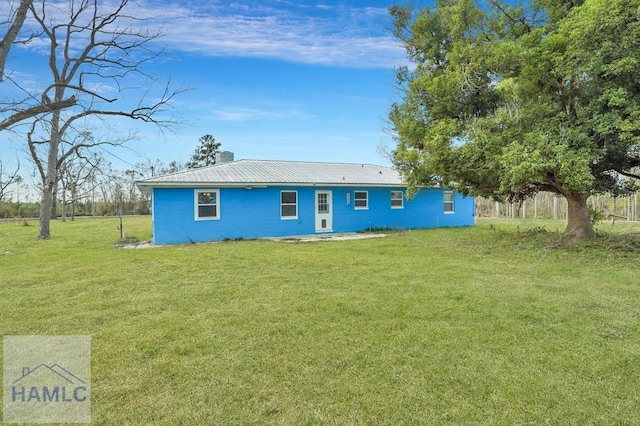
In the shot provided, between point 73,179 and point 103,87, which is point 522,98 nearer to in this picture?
point 103,87

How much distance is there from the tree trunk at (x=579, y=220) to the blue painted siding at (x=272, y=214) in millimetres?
7112

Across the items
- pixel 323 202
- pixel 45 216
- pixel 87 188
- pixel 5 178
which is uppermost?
pixel 5 178

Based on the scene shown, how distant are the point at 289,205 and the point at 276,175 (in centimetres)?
139

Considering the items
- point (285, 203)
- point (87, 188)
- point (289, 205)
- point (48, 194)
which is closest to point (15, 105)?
point (285, 203)

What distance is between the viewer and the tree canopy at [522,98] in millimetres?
7793

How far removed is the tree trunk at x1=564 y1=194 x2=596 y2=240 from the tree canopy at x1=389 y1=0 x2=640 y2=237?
30 mm

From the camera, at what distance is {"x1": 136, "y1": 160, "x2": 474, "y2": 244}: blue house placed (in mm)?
12305

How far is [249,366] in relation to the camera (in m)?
3.21

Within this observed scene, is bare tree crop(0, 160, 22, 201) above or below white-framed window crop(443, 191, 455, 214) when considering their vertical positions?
above

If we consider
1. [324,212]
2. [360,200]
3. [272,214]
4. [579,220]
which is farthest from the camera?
[360,200]

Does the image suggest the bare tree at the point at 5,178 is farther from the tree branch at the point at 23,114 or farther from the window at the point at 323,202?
the tree branch at the point at 23,114

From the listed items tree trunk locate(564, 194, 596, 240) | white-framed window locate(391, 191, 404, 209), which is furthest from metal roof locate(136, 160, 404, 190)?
tree trunk locate(564, 194, 596, 240)

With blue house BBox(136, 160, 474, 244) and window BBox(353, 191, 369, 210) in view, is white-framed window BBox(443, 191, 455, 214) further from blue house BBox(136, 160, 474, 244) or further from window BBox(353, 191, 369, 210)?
window BBox(353, 191, 369, 210)

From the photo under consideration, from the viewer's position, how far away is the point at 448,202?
59.6 ft
